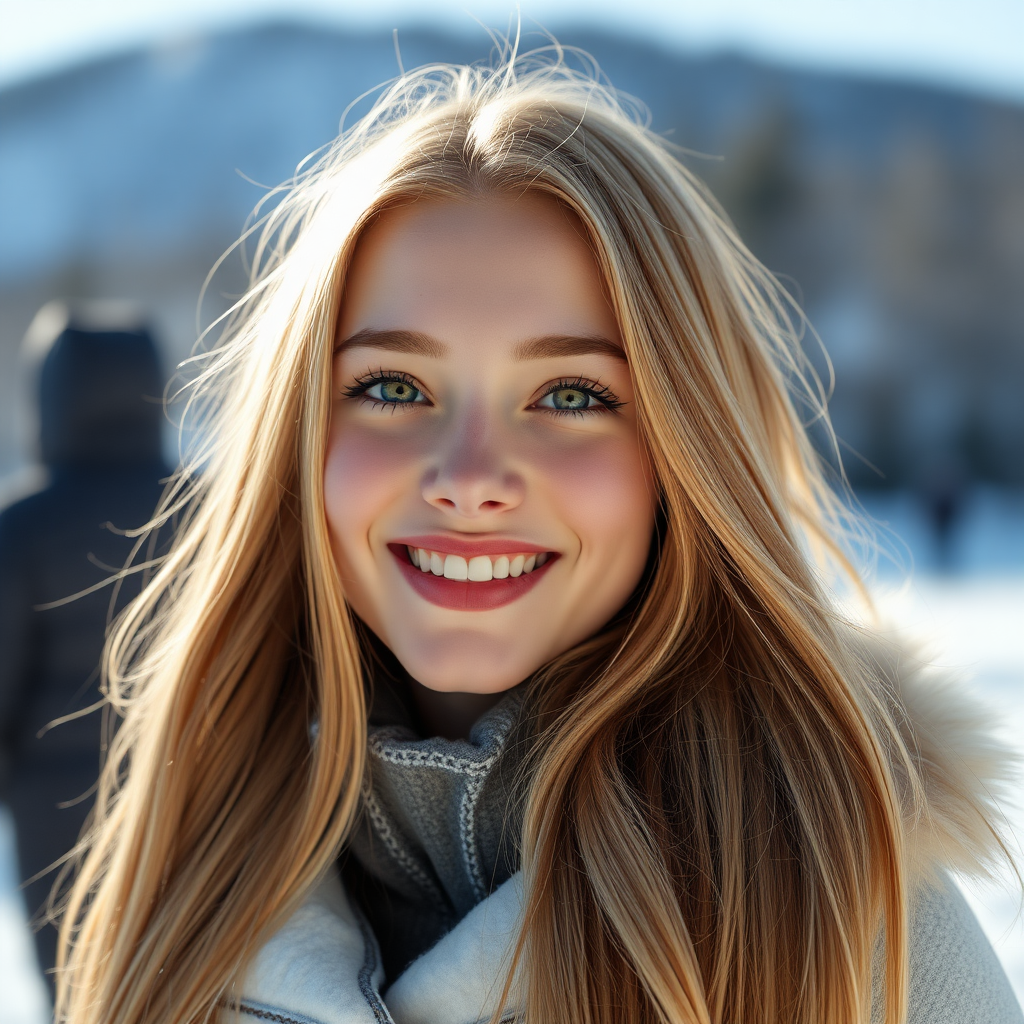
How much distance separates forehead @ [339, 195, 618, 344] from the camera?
4.35 ft

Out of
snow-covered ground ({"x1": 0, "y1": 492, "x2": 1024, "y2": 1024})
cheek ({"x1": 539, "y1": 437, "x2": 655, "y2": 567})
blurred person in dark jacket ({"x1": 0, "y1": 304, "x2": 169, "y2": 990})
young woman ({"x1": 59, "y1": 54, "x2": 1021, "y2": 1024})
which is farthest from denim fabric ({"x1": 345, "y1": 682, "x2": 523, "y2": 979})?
blurred person in dark jacket ({"x1": 0, "y1": 304, "x2": 169, "y2": 990})

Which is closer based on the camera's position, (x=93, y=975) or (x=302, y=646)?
(x=93, y=975)

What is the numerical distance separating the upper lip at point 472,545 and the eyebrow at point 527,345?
0.80 ft

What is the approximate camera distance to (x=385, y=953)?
1580 millimetres

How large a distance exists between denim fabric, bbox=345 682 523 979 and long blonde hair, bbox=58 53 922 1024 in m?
0.06

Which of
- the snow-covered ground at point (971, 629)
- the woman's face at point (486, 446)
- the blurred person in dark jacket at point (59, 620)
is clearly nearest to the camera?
the woman's face at point (486, 446)

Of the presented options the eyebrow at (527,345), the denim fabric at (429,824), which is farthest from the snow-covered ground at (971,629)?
the denim fabric at (429,824)

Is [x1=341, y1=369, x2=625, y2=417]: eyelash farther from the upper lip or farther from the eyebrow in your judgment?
the upper lip

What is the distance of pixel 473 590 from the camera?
4.50ft

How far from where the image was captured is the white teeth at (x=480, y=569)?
1.36 metres

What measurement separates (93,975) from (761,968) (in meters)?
1.05

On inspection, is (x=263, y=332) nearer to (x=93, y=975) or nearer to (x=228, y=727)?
(x=228, y=727)

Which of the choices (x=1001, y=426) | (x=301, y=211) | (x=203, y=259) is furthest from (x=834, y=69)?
(x=301, y=211)

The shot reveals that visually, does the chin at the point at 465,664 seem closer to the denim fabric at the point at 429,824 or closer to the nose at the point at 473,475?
the denim fabric at the point at 429,824
